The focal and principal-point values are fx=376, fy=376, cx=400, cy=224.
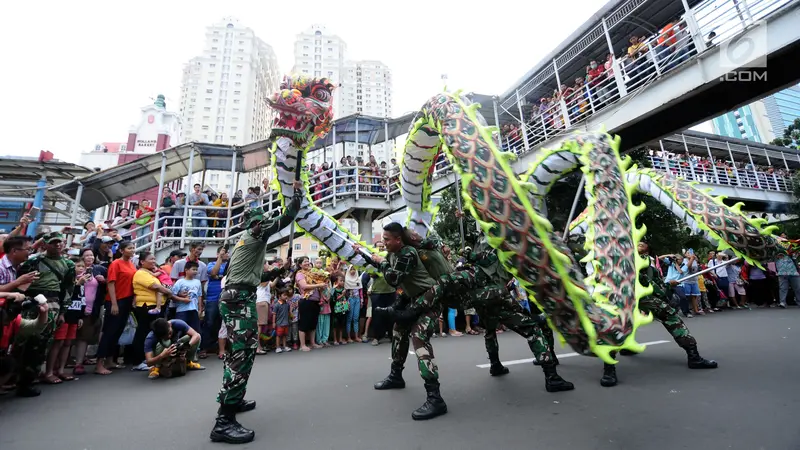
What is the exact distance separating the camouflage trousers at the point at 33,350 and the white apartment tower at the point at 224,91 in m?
52.3

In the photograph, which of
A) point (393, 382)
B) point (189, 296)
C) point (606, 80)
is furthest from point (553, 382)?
point (606, 80)

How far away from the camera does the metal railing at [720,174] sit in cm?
1400

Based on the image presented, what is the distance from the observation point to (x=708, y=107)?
26.2 ft

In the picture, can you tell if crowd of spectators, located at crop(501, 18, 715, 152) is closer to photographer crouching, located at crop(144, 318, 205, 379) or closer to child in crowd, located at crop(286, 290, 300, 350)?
child in crowd, located at crop(286, 290, 300, 350)

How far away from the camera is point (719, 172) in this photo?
15.6m

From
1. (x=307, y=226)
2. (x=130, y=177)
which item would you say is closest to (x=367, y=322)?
(x=307, y=226)

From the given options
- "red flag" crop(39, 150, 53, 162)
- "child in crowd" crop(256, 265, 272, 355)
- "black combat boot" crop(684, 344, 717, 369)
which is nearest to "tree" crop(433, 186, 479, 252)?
"child in crowd" crop(256, 265, 272, 355)

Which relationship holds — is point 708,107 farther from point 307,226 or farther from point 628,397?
point 307,226

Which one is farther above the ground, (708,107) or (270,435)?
(708,107)

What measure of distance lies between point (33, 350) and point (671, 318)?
6.67m

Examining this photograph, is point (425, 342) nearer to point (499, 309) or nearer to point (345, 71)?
point (499, 309)

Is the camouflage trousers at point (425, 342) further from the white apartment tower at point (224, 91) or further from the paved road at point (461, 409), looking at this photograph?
the white apartment tower at point (224, 91)

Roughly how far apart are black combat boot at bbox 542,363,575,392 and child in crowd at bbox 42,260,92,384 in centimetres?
531

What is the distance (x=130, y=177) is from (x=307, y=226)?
8386 millimetres
